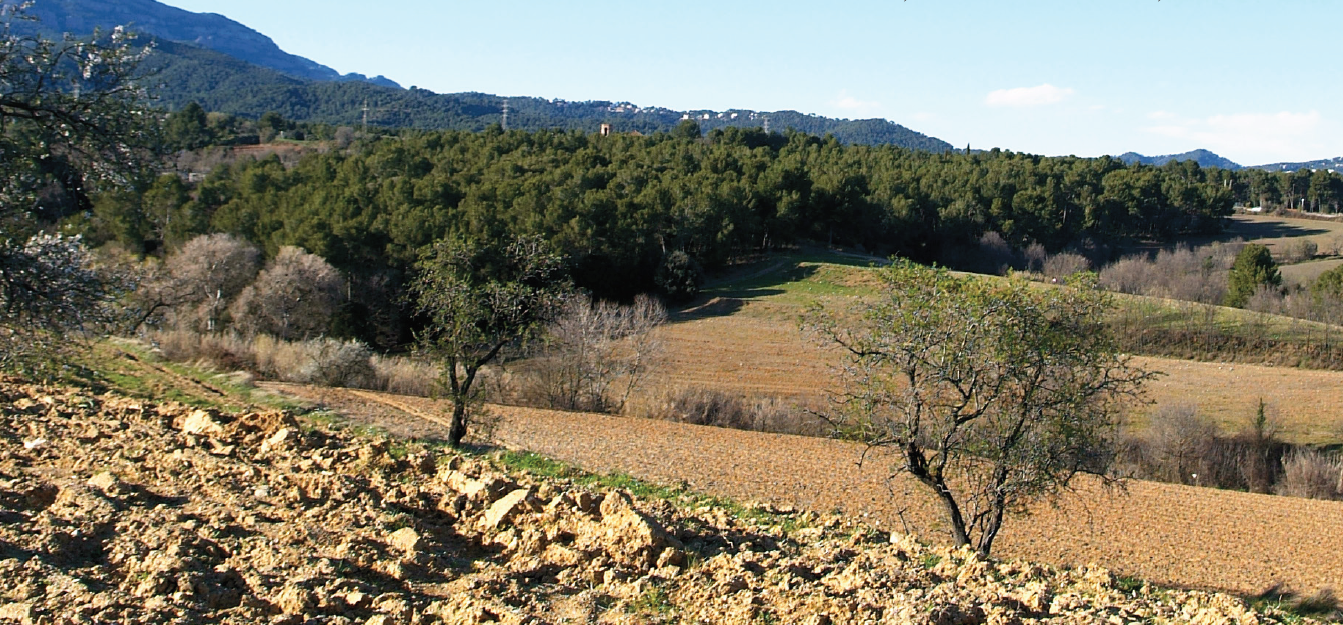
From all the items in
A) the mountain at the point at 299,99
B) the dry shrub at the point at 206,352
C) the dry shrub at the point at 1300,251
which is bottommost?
the dry shrub at the point at 206,352

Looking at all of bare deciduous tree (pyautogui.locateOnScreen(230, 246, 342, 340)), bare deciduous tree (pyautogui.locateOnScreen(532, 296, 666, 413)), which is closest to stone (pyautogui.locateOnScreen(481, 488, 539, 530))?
bare deciduous tree (pyautogui.locateOnScreen(532, 296, 666, 413))

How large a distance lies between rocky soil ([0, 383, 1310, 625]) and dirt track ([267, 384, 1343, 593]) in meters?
5.61

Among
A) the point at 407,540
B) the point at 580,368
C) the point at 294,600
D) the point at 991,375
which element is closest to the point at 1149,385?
the point at 580,368

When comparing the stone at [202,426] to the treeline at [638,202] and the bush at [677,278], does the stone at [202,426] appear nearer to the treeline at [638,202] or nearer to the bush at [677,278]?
the treeline at [638,202]

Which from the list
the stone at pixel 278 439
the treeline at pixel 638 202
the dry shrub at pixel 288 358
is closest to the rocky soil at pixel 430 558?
the stone at pixel 278 439

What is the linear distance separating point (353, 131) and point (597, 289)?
4706cm

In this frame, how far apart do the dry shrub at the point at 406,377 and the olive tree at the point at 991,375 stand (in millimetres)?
15298

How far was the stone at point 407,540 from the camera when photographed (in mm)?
7188

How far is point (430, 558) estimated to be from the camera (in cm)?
703

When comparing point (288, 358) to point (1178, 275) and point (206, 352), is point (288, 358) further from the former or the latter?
point (1178, 275)

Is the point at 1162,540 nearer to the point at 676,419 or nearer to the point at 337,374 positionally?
the point at 676,419

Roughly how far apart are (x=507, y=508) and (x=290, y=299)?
31358mm

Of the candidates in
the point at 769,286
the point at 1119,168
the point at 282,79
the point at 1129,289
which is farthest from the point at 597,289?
the point at 282,79

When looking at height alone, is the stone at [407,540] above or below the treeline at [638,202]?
below
